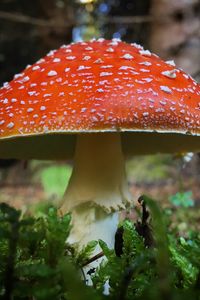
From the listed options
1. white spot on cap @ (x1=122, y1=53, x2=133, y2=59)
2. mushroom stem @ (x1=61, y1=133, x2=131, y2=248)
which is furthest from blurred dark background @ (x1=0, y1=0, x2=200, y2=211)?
white spot on cap @ (x1=122, y1=53, x2=133, y2=59)

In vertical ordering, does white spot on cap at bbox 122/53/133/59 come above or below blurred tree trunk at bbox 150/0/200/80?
below

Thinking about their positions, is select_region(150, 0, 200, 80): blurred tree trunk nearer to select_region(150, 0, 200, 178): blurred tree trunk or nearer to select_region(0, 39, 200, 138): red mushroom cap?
select_region(150, 0, 200, 178): blurred tree trunk

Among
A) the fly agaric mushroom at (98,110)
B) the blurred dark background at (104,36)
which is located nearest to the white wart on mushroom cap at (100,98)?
the fly agaric mushroom at (98,110)

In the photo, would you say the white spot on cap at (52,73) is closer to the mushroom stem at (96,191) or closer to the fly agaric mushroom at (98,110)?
the fly agaric mushroom at (98,110)

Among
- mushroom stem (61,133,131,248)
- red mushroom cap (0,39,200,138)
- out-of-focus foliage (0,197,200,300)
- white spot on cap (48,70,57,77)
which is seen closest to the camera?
out-of-focus foliage (0,197,200,300)

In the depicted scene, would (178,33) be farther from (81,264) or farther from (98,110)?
(81,264)

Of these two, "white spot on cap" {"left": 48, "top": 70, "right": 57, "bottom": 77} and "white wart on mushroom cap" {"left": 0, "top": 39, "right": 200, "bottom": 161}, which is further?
"white spot on cap" {"left": 48, "top": 70, "right": 57, "bottom": 77}

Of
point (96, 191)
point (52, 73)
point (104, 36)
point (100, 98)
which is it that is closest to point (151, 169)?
point (104, 36)
